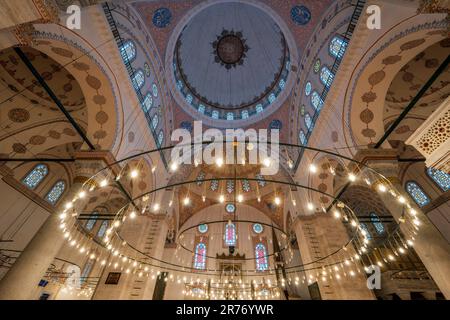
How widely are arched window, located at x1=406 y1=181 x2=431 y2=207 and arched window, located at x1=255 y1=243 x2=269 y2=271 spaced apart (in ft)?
32.0

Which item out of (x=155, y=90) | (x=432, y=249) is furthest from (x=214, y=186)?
(x=432, y=249)

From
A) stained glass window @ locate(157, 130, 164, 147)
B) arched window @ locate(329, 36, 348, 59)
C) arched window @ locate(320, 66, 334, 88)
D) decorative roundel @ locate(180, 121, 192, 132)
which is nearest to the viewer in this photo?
arched window @ locate(329, 36, 348, 59)

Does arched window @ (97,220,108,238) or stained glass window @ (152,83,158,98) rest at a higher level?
stained glass window @ (152,83,158,98)

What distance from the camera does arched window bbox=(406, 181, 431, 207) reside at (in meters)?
11.0

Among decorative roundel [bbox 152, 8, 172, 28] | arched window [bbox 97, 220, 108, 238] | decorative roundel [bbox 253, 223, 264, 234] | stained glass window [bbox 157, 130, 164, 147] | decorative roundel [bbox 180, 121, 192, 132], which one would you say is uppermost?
decorative roundel [bbox 152, 8, 172, 28]

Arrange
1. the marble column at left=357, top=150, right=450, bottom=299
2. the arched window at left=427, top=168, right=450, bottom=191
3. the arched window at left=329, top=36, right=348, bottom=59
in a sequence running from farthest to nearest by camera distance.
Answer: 1. the arched window at left=427, top=168, right=450, bottom=191
2. the arched window at left=329, top=36, right=348, bottom=59
3. the marble column at left=357, top=150, right=450, bottom=299

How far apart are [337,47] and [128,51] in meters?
Answer: 8.56

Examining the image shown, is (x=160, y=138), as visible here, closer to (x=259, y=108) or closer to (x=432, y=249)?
(x=259, y=108)

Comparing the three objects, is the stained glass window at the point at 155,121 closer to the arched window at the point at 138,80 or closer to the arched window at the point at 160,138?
the arched window at the point at 160,138

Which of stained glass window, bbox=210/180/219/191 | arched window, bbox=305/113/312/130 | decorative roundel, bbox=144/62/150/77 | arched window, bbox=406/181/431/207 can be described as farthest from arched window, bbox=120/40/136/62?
arched window, bbox=406/181/431/207

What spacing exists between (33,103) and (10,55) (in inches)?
71.9

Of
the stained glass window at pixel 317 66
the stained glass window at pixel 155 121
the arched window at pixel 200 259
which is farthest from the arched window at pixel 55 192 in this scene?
the stained glass window at pixel 317 66

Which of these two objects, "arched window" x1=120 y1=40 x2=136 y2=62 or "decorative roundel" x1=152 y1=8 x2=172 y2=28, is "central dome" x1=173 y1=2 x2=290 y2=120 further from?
"arched window" x1=120 y1=40 x2=136 y2=62

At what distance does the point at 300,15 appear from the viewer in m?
10.3
